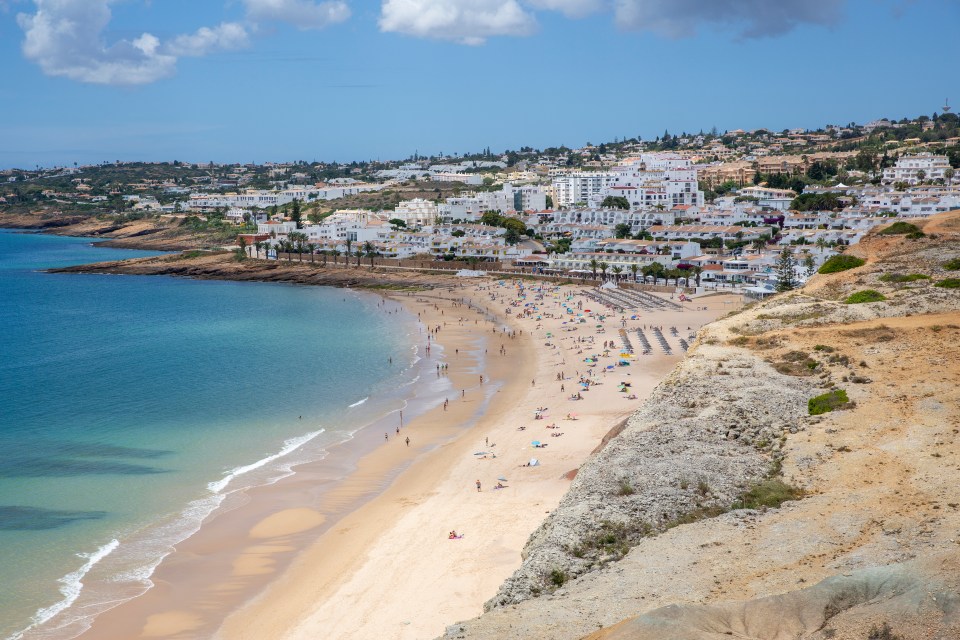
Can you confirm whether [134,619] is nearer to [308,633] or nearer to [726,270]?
[308,633]

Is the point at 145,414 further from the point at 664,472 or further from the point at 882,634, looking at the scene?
the point at 882,634

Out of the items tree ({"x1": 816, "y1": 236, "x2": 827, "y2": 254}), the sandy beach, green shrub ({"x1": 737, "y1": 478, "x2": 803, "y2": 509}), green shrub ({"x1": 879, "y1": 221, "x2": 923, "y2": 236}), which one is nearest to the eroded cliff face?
green shrub ({"x1": 737, "y1": 478, "x2": 803, "y2": 509})

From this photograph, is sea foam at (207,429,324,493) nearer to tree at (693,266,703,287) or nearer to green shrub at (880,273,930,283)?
green shrub at (880,273,930,283)

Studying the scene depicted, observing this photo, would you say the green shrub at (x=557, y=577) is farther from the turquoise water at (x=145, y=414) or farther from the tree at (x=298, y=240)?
the tree at (x=298, y=240)

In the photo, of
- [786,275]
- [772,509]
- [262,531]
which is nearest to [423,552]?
[262,531]

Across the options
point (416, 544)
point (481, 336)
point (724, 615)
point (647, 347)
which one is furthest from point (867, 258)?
point (724, 615)
